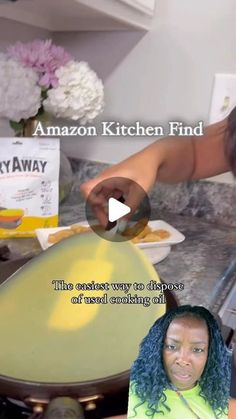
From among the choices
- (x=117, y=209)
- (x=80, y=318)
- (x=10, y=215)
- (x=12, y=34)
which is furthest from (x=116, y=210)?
(x=12, y=34)

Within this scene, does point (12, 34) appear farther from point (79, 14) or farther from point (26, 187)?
point (26, 187)

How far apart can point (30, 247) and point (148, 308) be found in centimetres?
16

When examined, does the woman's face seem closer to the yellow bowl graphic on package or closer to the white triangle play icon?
the white triangle play icon

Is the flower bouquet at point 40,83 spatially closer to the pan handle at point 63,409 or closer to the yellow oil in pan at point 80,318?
the yellow oil in pan at point 80,318

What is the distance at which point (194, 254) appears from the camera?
50 centimetres

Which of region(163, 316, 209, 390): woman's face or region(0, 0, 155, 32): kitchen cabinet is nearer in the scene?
region(163, 316, 209, 390): woman's face

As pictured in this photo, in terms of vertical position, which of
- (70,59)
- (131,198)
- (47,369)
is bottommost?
(47,369)

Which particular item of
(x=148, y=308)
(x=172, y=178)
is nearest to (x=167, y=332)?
(x=148, y=308)

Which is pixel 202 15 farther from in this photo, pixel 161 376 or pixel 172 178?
pixel 161 376

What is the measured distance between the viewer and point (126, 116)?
1.47 ft

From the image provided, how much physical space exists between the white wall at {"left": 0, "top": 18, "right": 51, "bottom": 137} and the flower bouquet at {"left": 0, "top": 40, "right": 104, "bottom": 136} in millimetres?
23

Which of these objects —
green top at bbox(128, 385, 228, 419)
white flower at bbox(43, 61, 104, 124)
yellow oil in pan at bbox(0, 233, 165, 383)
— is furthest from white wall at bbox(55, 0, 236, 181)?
green top at bbox(128, 385, 228, 419)

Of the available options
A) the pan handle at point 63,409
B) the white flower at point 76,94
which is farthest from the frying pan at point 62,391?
the white flower at point 76,94

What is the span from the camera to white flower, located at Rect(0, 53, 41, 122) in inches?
21.1
